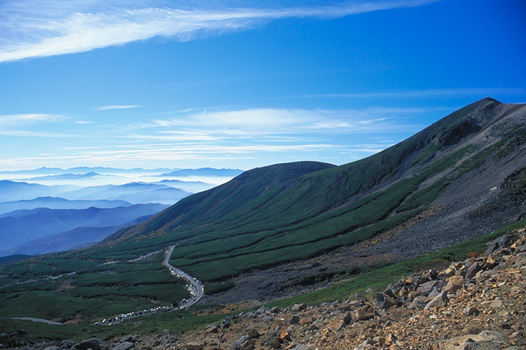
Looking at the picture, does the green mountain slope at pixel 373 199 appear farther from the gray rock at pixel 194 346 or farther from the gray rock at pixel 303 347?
the gray rock at pixel 303 347

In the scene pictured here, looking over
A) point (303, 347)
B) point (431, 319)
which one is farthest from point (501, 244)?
point (303, 347)

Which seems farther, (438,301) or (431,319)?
(438,301)

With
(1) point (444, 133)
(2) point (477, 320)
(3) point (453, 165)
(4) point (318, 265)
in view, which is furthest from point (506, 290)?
(1) point (444, 133)

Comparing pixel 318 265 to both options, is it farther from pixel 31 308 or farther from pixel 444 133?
pixel 444 133

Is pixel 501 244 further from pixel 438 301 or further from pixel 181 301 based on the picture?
pixel 181 301

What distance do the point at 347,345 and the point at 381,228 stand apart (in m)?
95.8

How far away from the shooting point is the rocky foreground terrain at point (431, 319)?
12945 millimetres

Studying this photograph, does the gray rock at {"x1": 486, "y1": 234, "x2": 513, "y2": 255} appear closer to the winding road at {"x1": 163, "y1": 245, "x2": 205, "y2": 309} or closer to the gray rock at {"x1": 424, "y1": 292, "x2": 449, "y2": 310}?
the gray rock at {"x1": 424, "y1": 292, "x2": 449, "y2": 310}

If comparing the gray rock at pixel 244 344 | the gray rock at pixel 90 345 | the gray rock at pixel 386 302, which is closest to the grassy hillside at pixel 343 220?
the gray rock at pixel 90 345

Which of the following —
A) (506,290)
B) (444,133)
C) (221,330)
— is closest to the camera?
(506,290)

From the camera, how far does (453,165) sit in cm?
13125

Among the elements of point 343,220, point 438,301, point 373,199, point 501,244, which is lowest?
point 343,220

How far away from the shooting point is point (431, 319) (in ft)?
51.1

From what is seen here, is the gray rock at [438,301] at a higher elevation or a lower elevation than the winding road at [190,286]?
higher
